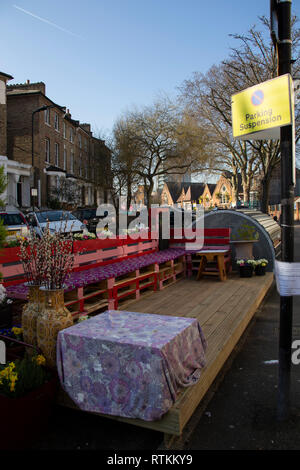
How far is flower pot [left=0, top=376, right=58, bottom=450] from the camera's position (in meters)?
2.85

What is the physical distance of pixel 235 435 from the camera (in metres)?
3.21

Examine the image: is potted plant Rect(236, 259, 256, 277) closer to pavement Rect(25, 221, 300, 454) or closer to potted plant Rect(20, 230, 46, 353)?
pavement Rect(25, 221, 300, 454)

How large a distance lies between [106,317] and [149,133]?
823 inches

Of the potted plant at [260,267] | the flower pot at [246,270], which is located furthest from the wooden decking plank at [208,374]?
the potted plant at [260,267]

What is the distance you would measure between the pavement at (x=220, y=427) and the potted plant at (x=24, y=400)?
0.22m

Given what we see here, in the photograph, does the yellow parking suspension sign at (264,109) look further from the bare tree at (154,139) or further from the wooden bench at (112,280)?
the bare tree at (154,139)

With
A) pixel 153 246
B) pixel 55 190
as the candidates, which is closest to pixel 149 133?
pixel 55 190

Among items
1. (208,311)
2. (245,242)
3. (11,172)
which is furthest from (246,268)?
(11,172)

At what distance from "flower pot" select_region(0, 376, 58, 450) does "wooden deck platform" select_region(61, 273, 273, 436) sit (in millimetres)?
267

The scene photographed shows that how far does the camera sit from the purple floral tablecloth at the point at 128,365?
2.89 meters

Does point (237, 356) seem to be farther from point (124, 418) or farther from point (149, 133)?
point (149, 133)

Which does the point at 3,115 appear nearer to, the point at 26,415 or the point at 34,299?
the point at 34,299

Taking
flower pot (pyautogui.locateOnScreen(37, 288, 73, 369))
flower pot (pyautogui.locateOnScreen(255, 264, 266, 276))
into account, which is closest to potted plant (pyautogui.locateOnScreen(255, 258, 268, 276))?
flower pot (pyautogui.locateOnScreen(255, 264, 266, 276))

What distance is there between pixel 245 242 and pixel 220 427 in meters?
6.86
